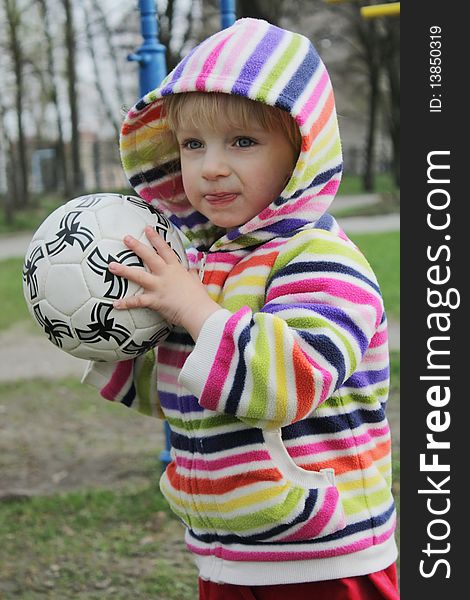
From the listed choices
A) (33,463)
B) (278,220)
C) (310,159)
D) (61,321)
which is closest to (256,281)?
(278,220)

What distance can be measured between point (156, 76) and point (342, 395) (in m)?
2.63

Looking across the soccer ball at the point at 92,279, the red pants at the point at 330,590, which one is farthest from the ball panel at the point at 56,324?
the red pants at the point at 330,590

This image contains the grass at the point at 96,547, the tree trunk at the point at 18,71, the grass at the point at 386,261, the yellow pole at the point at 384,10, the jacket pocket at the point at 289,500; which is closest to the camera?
the jacket pocket at the point at 289,500

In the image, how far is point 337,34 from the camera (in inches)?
1246

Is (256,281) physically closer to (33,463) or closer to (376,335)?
(376,335)

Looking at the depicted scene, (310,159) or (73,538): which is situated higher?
(310,159)

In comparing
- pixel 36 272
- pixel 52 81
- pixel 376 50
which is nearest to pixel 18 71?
pixel 52 81

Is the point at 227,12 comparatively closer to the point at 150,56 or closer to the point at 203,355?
the point at 150,56

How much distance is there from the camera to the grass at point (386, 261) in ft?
28.7

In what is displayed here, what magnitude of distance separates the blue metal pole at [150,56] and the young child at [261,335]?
84.5 inches

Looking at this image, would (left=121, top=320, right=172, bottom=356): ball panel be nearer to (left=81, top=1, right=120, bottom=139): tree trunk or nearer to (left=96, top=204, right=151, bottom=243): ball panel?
(left=96, top=204, right=151, bottom=243): ball panel

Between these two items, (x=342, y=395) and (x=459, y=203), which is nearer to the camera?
(x=342, y=395)

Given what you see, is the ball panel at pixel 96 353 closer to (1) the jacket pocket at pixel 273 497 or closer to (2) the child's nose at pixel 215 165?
(1) the jacket pocket at pixel 273 497

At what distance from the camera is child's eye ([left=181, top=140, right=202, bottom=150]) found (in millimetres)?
2107
